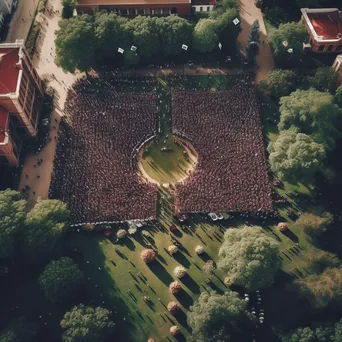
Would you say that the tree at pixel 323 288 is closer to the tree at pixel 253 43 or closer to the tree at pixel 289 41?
the tree at pixel 289 41

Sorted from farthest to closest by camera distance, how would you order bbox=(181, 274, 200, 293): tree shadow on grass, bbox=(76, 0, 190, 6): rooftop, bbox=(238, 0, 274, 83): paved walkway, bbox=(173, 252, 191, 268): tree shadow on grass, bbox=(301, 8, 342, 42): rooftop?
bbox=(76, 0, 190, 6): rooftop, bbox=(238, 0, 274, 83): paved walkway, bbox=(301, 8, 342, 42): rooftop, bbox=(173, 252, 191, 268): tree shadow on grass, bbox=(181, 274, 200, 293): tree shadow on grass

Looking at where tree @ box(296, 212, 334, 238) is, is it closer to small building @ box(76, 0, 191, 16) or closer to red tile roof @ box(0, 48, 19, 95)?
small building @ box(76, 0, 191, 16)

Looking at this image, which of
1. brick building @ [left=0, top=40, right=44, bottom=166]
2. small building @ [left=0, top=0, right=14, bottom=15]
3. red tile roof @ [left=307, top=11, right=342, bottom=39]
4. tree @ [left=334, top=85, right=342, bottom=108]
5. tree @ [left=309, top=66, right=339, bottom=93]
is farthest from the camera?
small building @ [left=0, top=0, right=14, bottom=15]

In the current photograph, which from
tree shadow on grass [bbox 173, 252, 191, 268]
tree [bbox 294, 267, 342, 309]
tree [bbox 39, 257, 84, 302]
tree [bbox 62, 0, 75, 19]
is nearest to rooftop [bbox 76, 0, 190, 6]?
tree [bbox 62, 0, 75, 19]

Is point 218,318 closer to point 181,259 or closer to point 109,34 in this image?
point 181,259

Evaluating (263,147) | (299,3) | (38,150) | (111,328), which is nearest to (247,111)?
(263,147)
